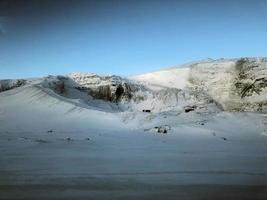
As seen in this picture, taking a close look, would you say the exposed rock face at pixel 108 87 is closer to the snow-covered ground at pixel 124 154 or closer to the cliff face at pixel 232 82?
the cliff face at pixel 232 82

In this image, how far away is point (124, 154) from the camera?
13.8ft

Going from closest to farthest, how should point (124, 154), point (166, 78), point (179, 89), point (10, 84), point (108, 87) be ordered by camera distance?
point (124, 154)
point (10, 84)
point (108, 87)
point (179, 89)
point (166, 78)

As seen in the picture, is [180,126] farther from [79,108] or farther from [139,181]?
[139,181]

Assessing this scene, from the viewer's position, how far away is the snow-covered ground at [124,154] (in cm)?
241

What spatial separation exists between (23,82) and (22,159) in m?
11.9

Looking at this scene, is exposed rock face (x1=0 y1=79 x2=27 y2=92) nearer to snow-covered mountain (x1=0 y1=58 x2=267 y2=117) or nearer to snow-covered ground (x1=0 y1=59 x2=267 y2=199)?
snow-covered mountain (x1=0 y1=58 x2=267 y2=117)

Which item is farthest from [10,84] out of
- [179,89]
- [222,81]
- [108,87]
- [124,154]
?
[124,154]

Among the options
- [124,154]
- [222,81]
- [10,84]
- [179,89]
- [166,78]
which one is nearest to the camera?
[124,154]

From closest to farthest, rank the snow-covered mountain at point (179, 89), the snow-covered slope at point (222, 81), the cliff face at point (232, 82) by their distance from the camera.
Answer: the snow-covered mountain at point (179, 89), the cliff face at point (232, 82), the snow-covered slope at point (222, 81)

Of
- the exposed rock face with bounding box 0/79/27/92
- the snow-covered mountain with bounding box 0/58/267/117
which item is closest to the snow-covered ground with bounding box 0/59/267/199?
the exposed rock face with bounding box 0/79/27/92

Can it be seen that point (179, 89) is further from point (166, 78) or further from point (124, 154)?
point (124, 154)

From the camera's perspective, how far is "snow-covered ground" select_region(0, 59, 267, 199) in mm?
2406

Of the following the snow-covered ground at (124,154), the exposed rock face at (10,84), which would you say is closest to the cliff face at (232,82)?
the exposed rock face at (10,84)

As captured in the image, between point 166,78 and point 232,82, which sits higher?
point 166,78
